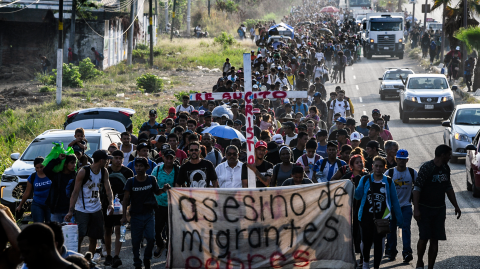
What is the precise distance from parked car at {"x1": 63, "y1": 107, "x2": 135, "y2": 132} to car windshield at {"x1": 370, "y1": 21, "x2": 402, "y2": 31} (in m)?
30.9

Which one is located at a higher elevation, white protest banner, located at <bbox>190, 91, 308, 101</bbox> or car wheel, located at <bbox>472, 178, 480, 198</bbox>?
white protest banner, located at <bbox>190, 91, 308, 101</bbox>

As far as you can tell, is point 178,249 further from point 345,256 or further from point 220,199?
point 345,256

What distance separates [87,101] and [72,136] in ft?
46.5

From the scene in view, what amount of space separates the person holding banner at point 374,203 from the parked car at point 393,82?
2108 centimetres

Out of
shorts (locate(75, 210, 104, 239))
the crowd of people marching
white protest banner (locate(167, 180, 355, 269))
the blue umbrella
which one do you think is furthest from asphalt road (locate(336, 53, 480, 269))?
shorts (locate(75, 210, 104, 239))

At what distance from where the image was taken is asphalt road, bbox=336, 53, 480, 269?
9.61 m

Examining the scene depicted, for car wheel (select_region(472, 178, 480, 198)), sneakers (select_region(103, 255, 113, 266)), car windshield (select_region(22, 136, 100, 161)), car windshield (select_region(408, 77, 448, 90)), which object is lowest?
sneakers (select_region(103, 255, 113, 266))

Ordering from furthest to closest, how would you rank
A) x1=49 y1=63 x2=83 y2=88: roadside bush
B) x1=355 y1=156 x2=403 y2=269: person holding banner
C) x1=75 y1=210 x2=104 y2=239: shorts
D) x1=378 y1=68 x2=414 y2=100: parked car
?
x1=49 y1=63 x2=83 y2=88: roadside bush → x1=378 y1=68 x2=414 y2=100: parked car → x1=75 y1=210 x2=104 y2=239: shorts → x1=355 y1=156 x2=403 y2=269: person holding banner

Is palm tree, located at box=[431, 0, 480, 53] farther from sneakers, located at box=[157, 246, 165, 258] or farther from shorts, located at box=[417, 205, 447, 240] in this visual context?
sneakers, located at box=[157, 246, 165, 258]

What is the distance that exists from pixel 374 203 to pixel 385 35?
37.7m

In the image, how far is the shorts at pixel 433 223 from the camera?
855cm

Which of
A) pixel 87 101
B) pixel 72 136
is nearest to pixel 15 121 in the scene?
pixel 87 101

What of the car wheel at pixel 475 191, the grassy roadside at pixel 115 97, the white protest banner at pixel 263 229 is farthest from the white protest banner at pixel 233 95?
the grassy roadside at pixel 115 97

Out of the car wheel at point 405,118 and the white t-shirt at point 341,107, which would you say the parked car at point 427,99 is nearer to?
the car wheel at point 405,118
